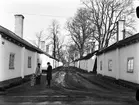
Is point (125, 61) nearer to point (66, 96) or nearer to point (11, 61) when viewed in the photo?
point (66, 96)

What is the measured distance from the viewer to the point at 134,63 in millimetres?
15039

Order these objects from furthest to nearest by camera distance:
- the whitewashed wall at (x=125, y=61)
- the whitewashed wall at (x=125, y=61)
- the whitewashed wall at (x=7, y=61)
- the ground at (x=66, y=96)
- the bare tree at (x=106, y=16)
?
the bare tree at (x=106, y=16)
the whitewashed wall at (x=125, y=61)
the whitewashed wall at (x=125, y=61)
the whitewashed wall at (x=7, y=61)
the ground at (x=66, y=96)

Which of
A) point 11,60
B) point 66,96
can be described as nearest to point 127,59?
point 66,96

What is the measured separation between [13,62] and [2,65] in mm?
2876

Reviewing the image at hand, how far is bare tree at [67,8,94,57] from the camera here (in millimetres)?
45969

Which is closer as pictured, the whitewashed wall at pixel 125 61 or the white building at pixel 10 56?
the white building at pixel 10 56

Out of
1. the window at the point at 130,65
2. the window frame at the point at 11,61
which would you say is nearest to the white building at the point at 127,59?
the window at the point at 130,65

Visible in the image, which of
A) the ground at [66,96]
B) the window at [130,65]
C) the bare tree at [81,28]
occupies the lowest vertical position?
the ground at [66,96]

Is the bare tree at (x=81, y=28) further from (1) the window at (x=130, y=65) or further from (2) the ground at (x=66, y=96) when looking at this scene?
(2) the ground at (x=66, y=96)

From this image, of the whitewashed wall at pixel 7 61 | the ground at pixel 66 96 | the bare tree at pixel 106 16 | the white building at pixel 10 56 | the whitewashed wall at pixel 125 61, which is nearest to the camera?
the ground at pixel 66 96

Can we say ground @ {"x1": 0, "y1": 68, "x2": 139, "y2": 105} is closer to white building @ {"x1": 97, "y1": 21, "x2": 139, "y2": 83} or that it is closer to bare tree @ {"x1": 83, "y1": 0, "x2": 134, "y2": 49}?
white building @ {"x1": 97, "y1": 21, "x2": 139, "y2": 83}

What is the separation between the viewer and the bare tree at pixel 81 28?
151 feet

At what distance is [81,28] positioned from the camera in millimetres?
55156

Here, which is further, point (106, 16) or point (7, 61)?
point (106, 16)
